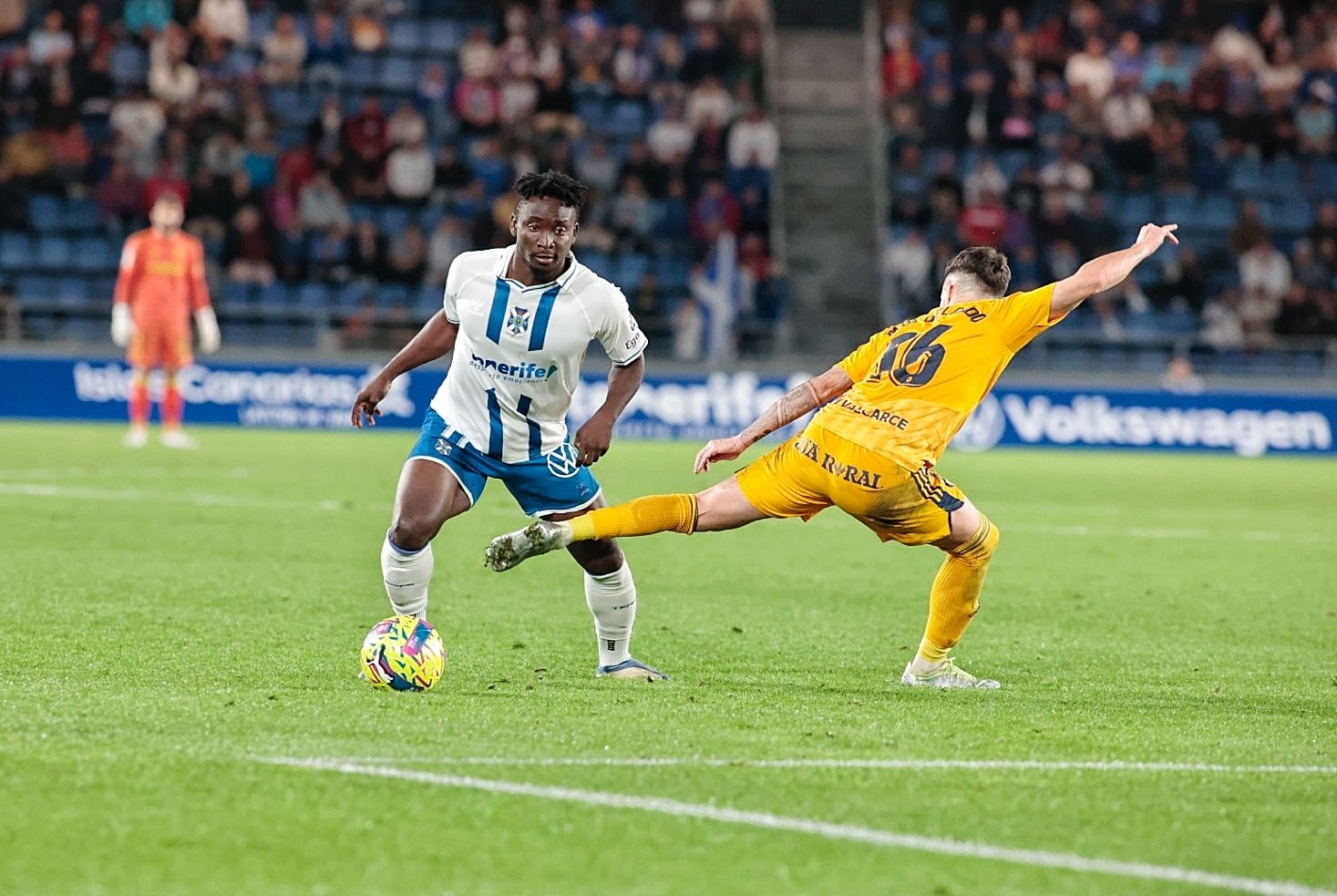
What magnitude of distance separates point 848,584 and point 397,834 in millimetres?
6169

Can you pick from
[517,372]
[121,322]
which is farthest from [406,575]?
[121,322]

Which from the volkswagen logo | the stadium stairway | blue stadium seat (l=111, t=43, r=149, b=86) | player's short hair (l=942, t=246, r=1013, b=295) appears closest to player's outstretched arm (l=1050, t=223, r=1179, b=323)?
player's short hair (l=942, t=246, r=1013, b=295)

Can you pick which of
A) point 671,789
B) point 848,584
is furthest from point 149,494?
point 671,789

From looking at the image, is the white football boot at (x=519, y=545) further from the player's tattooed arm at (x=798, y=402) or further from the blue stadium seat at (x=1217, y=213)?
the blue stadium seat at (x=1217, y=213)

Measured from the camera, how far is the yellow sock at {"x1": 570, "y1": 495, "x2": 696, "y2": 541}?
654 cm

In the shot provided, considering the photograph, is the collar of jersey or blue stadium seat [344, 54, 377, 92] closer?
the collar of jersey

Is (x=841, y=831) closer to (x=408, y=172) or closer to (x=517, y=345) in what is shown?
(x=517, y=345)

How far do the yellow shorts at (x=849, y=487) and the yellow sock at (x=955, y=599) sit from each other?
6.6 inches

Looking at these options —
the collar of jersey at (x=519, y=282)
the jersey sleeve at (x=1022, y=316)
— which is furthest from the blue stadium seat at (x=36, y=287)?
the jersey sleeve at (x=1022, y=316)

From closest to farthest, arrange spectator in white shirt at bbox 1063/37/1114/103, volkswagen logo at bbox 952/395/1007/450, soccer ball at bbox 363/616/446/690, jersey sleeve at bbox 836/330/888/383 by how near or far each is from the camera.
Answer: soccer ball at bbox 363/616/446/690
jersey sleeve at bbox 836/330/888/383
volkswagen logo at bbox 952/395/1007/450
spectator in white shirt at bbox 1063/37/1114/103

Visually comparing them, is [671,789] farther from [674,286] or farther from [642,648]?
[674,286]

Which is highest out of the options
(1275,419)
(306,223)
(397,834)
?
(306,223)

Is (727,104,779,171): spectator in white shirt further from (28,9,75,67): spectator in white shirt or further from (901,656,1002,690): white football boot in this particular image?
(901,656,1002,690): white football boot

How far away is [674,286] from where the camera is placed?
23812mm
